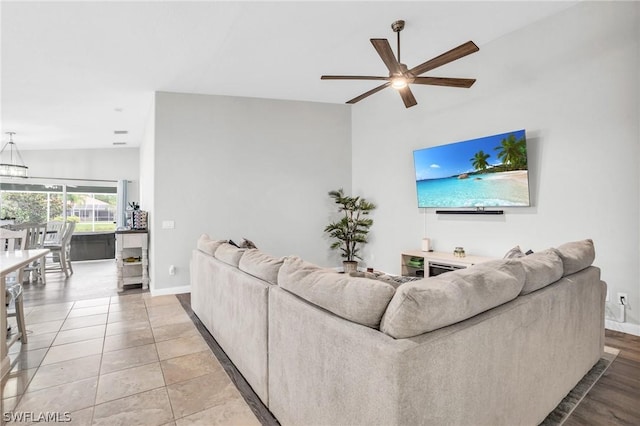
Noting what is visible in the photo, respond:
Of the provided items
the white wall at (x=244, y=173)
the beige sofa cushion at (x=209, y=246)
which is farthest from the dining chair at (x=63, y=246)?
the beige sofa cushion at (x=209, y=246)

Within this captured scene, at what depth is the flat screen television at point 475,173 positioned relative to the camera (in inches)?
141

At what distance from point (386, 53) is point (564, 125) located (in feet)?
6.80

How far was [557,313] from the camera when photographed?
1814 millimetres

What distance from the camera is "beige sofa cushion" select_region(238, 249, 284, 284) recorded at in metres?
2.05

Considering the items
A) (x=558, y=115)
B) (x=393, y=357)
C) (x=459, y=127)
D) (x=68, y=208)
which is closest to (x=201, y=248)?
(x=393, y=357)

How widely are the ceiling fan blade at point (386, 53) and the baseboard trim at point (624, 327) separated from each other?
3.14 m

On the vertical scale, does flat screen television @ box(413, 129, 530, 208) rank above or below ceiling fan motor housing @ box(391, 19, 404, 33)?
below

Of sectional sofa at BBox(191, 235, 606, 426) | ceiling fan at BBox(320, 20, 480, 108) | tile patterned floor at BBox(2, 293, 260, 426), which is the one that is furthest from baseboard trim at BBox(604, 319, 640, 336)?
tile patterned floor at BBox(2, 293, 260, 426)

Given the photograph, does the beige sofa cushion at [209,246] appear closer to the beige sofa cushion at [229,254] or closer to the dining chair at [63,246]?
the beige sofa cushion at [229,254]

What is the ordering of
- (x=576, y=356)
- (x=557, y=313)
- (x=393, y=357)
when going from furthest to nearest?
(x=576, y=356) → (x=557, y=313) → (x=393, y=357)

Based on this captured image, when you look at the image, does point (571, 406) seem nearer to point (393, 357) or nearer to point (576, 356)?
point (576, 356)

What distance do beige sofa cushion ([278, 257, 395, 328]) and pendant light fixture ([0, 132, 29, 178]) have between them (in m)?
7.47

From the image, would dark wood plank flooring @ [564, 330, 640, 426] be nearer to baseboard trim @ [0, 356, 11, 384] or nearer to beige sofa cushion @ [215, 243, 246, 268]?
beige sofa cushion @ [215, 243, 246, 268]

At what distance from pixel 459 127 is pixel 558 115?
112 cm
